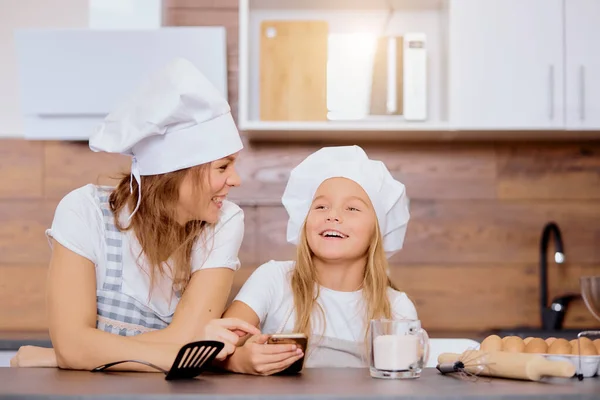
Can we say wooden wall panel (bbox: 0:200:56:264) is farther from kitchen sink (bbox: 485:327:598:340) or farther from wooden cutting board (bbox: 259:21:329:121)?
kitchen sink (bbox: 485:327:598:340)

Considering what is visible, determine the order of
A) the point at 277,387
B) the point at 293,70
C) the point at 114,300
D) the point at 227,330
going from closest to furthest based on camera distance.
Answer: the point at 277,387
the point at 227,330
the point at 114,300
the point at 293,70

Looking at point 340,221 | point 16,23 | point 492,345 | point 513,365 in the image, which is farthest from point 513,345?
point 16,23

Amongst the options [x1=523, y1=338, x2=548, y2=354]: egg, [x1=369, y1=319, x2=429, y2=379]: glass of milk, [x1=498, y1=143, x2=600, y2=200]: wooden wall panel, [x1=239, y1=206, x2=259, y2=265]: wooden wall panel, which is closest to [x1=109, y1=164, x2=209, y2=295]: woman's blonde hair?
[x1=369, y1=319, x2=429, y2=379]: glass of milk

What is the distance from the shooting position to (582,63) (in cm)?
254

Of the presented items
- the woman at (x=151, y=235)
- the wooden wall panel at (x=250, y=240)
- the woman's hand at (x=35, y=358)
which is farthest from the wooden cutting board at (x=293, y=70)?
the woman's hand at (x=35, y=358)

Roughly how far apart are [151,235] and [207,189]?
0.50 feet

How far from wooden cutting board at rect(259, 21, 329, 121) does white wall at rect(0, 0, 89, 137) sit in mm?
702

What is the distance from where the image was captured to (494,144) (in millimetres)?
2859

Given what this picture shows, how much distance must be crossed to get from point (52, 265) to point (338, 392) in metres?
Result: 0.81

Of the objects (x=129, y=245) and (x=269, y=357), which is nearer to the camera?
(x=269, y=357)

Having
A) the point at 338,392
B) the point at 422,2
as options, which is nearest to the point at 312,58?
the point at 422,2

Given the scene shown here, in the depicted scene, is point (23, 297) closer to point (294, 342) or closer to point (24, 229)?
point (24, 229)

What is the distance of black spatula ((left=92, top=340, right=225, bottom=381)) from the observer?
1.10 metres

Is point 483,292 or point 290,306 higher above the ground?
point 290,306
